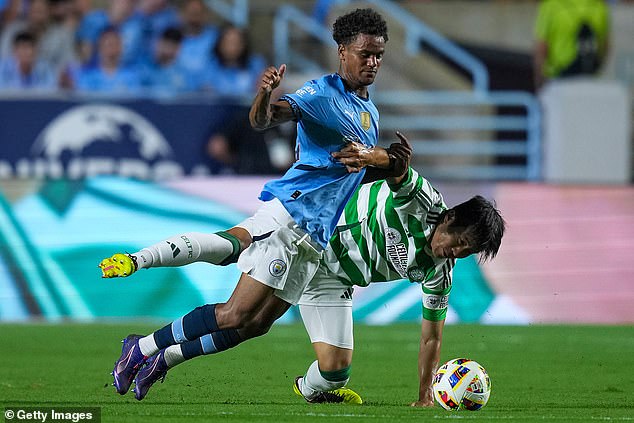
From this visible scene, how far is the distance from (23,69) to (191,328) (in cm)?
1030

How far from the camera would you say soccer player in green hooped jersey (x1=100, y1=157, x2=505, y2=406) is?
788 centimetres

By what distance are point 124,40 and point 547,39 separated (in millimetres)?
5667

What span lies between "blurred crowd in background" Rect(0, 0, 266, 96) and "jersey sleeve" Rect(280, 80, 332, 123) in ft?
30.1

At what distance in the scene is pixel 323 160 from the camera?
26.5 ft

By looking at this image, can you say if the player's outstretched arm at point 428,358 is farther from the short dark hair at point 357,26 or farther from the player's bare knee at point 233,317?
the short dark hair at point 357,26

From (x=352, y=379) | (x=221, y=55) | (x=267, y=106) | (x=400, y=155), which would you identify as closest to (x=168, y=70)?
(x=221, y=55)

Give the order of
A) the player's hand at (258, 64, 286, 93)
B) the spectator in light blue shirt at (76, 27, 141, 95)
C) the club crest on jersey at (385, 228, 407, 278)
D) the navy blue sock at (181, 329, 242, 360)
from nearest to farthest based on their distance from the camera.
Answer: the player's hand at (258, 64, 286, 93)
the navy blue sock at (181, 329, 242, 360)
the club crest on jersey at (385, 228, 407, 278)
the spectator in light blue shirt at (76, 27, 141, 95)

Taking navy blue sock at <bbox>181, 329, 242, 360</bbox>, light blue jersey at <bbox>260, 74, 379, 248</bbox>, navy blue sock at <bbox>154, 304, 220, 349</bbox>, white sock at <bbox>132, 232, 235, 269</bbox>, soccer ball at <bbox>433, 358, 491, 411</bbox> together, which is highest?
light blue jersey at <bbox>260, 74, 379, 248</bbox>

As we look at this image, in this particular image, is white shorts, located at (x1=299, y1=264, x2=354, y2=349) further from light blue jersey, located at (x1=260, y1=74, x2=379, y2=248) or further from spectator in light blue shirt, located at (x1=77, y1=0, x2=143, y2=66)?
spectator in light blue shirt, located at (x1=77, y1=0, x2=143, y2=66)

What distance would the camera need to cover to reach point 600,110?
17.8 meters

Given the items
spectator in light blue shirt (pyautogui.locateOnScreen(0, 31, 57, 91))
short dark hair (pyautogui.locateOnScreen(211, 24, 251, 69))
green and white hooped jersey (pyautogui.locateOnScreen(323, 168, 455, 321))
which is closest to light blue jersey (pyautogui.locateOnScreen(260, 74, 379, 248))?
green and white hooped jersey (pyautogui.locateOnScreen(323, 168, 455, 321))

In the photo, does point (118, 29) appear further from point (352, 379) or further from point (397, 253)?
point (397, 253)

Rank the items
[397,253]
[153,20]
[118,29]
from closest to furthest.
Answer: [397,253] < [118,29] < [153,20]

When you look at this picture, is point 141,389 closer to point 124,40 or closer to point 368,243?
point 368,243
